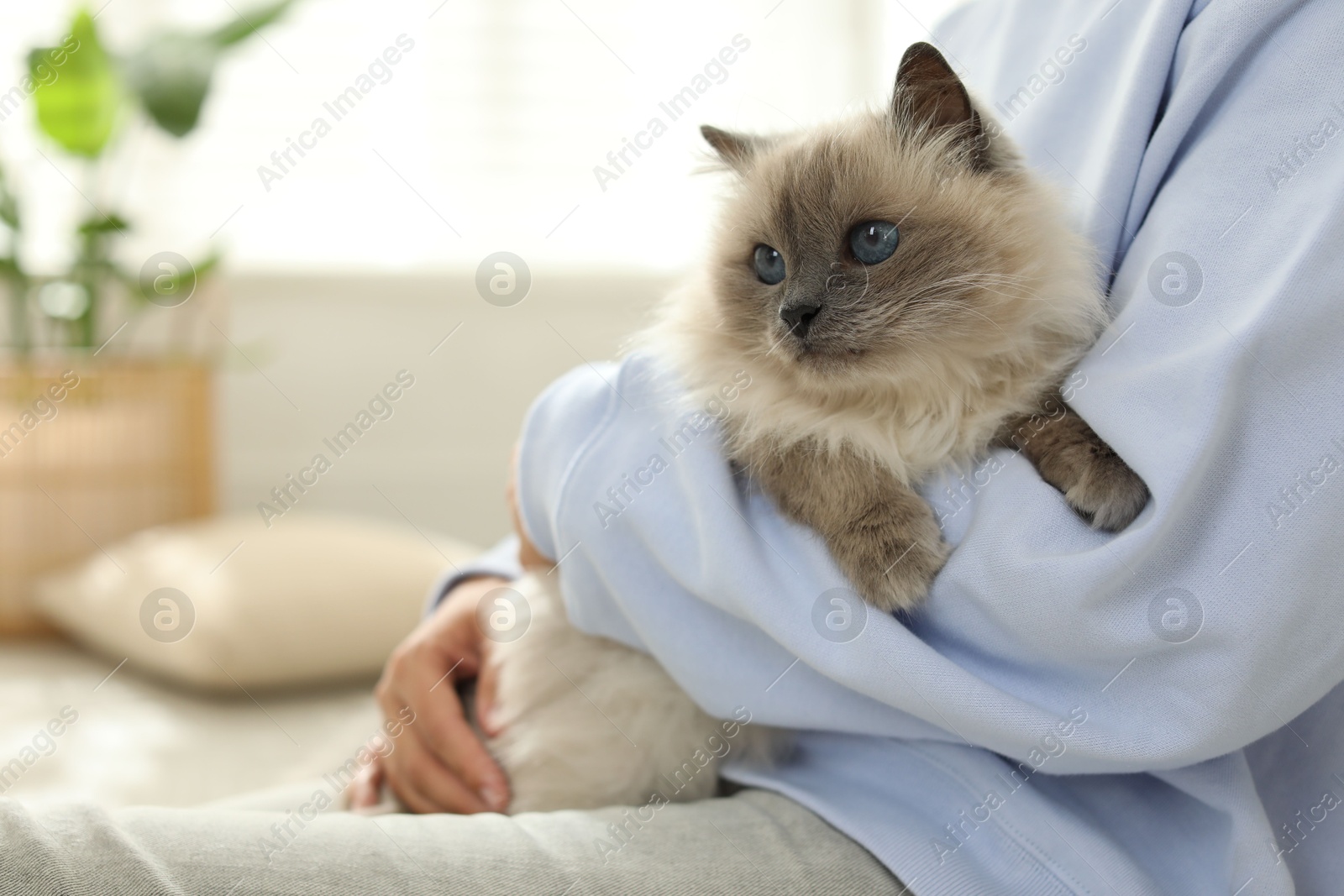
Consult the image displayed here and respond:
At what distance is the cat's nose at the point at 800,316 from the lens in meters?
0.96

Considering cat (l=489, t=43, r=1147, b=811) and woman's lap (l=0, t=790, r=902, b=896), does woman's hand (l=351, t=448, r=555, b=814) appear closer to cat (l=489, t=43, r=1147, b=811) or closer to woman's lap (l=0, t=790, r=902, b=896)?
cat (l=489, t=43, r=1147, b=811)

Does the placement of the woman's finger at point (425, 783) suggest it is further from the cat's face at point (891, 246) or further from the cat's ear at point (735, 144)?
the cat's ear at point (735, 144)

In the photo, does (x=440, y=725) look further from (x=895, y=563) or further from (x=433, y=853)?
(x=895, y=563)

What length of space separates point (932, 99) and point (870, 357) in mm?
282

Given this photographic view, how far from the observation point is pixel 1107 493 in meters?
0.80

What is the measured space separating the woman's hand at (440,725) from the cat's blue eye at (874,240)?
68cm

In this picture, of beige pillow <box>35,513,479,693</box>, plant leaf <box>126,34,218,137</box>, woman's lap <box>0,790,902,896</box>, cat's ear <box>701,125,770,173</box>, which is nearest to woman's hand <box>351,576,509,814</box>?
woman's lap <box>0,790,902,896</box>

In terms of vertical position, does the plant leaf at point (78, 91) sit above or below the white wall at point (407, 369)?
above

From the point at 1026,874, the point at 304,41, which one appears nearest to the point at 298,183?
the point at 304,41

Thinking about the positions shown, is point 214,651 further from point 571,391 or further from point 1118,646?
point 1118,646

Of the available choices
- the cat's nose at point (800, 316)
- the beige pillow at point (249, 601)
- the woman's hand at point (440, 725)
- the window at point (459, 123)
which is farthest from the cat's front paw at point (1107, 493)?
the window at point (459, 123)

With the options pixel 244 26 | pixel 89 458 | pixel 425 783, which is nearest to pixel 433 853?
pixel 425 783

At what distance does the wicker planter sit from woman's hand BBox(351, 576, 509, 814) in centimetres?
157

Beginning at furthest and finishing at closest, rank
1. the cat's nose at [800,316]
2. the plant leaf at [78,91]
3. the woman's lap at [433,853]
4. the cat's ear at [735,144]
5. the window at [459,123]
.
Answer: the window at [459,123] < the plant leaf at [78,91] < the cat's ear at [735,144] < the cat's nose at [800,316] < the woman's lap at [433,853]
